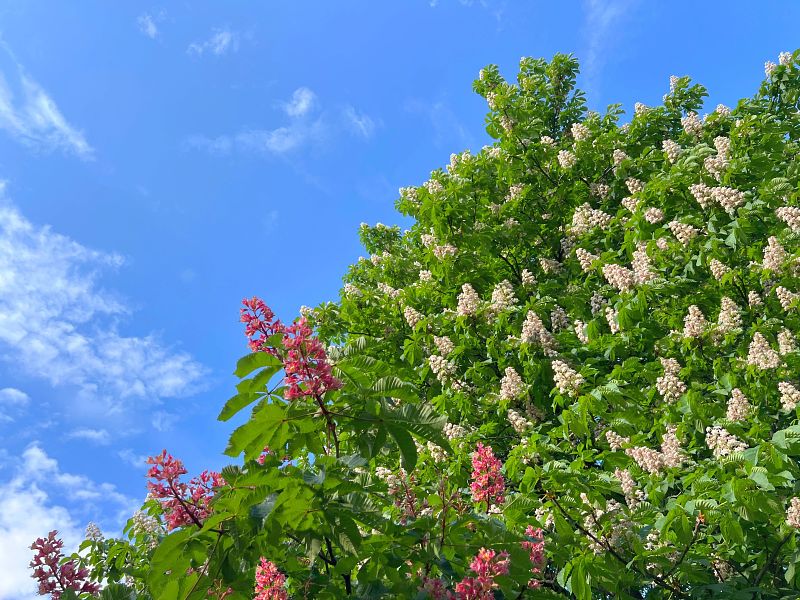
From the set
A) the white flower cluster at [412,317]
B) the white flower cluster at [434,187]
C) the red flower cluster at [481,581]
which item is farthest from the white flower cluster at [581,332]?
the red flower cluster at [481,581]

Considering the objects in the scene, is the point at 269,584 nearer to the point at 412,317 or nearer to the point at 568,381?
the point at 568,381

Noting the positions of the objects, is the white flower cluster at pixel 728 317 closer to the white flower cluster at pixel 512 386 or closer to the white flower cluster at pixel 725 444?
the white flower cluster at pixel 725 444

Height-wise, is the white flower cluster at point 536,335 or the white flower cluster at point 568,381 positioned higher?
the white flower cluster at point 536,335

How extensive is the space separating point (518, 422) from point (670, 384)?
1.72 m

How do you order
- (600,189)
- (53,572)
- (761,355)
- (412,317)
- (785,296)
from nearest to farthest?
(53,572), (761,355), (785,296), (412,317), (600,189)

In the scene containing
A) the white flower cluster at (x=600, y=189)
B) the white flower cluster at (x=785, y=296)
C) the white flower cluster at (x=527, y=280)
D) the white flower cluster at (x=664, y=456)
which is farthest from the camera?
the white flower cluster at (x=600, y=189)

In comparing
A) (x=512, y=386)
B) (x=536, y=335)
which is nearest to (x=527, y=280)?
(x=536, y=335)

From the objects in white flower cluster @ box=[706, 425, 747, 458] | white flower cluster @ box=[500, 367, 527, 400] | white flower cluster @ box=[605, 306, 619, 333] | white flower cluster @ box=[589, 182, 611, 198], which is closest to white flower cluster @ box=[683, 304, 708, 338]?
white flower cluster @ box=[605, 306, 619, 333]

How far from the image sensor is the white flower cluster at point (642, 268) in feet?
27.3

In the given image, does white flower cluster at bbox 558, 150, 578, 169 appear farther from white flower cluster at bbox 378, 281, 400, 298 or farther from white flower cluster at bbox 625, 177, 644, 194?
white flower cluster at bbox 378, 281, 400, 298

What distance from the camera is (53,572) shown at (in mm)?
4211

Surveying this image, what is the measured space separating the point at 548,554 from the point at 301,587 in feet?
5.51

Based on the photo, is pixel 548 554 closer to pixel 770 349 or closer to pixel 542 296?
pixel 770 349

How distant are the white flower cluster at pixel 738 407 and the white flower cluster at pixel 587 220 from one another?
378 centimetres
